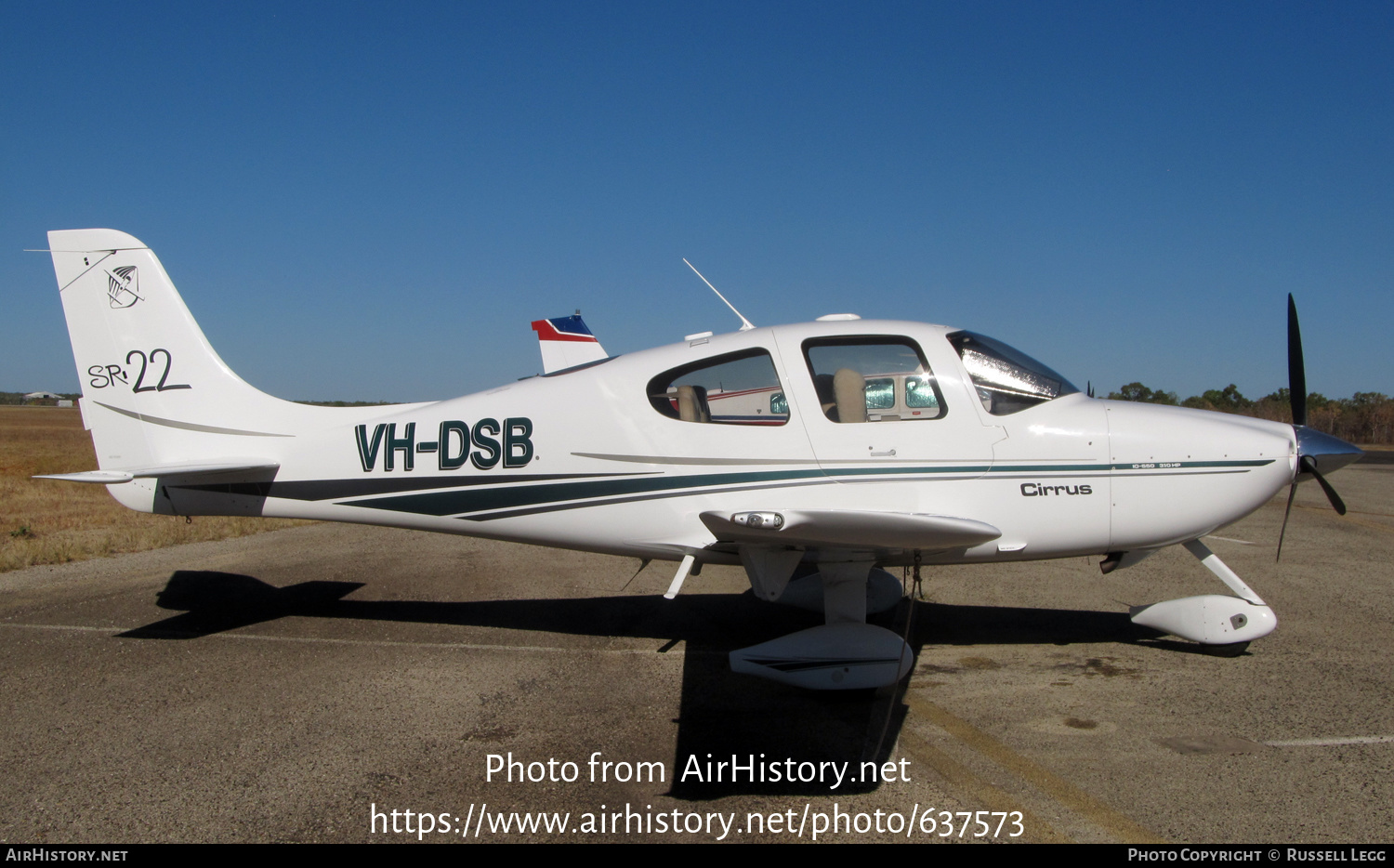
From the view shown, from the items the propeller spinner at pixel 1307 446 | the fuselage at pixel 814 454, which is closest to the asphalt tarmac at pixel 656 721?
the fuselage at pixel 814 454

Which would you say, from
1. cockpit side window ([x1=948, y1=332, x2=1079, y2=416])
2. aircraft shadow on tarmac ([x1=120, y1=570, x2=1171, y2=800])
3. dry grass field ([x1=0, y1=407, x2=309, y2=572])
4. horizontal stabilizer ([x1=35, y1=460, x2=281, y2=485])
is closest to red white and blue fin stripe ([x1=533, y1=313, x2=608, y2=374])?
dry grass field ([x1=0, y1=407, x2=309, y2=572])

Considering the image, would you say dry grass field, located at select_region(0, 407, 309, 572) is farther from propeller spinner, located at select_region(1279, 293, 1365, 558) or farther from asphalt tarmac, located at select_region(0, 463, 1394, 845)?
propeller spinner, located at select_region(1279, 293, 1365, 558)

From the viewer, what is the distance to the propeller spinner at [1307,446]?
197 inches

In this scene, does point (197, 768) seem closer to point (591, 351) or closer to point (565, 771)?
point (565, 771)

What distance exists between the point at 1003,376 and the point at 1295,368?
2338 mm

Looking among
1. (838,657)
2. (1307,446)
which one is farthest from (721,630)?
(1307,446)

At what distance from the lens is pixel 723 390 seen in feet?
17.5

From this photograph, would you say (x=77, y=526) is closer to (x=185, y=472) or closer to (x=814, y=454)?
(x=185, y=472)

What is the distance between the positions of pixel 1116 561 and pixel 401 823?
4765 millimetres

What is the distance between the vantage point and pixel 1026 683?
195 inches

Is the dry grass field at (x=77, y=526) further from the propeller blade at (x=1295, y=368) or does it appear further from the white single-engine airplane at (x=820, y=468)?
the propeller blade at (x=1295, y=368)

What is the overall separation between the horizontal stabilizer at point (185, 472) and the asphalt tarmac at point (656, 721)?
1311 mm

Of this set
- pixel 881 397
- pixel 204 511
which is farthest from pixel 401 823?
pixel 204 511

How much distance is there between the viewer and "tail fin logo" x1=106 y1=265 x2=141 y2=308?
650cm
